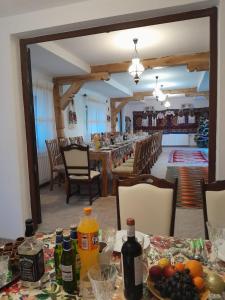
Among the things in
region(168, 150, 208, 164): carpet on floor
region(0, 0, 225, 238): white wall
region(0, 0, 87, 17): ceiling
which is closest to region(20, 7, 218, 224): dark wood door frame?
region(0, 0, 225, 238): white wall

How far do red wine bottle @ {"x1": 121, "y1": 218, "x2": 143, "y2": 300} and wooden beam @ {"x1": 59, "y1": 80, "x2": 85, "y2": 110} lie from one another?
550 cm

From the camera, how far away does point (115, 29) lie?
2.42m

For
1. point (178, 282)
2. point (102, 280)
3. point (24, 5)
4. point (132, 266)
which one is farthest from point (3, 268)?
point (24, 5)

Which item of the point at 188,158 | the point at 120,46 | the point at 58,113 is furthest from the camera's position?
the point at 188,158

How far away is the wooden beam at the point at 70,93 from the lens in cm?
600

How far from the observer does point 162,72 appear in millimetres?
6695

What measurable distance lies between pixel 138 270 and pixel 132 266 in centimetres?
3

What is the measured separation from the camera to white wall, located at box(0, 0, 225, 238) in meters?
2.16

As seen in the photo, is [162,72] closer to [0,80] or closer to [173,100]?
[0,80]

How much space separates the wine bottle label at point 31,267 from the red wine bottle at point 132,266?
0.35 m

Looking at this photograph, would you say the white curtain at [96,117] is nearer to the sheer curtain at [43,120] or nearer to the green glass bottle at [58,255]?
the sheer curtain at [43,120]

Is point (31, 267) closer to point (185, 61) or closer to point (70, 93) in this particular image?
point (185, 61)

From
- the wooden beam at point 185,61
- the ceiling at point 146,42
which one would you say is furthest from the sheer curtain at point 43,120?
the wooden beam at point 185,61

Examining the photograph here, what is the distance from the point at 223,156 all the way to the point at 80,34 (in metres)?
1.82
